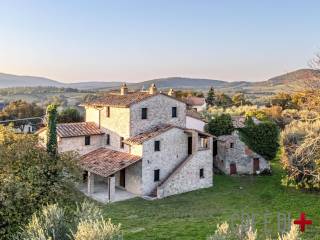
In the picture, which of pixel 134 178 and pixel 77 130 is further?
pixel 77 130

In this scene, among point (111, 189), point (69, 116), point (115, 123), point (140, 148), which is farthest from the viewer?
point (69, 116)

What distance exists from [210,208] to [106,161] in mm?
9486

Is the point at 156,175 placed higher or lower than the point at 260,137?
lower

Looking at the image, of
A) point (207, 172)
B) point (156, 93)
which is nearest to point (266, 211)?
point (207, 172)

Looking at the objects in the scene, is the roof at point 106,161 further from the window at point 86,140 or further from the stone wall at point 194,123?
the stone wall at point 194,123

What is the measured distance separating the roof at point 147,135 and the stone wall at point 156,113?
519 millimetres

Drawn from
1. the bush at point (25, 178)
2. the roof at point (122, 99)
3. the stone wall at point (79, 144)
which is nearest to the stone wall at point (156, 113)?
the roof at point (122, 99)

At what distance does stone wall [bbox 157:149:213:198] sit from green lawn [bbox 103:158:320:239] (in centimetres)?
70

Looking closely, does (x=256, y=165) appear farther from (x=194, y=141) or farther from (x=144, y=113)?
(x=144, y=113)

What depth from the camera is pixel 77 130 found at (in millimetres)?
33625

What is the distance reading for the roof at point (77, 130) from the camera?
32.6 metres

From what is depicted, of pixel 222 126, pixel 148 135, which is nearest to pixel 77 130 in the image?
pixel 148 135

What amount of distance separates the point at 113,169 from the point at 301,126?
60.8 feet

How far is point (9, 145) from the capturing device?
1576 cm
